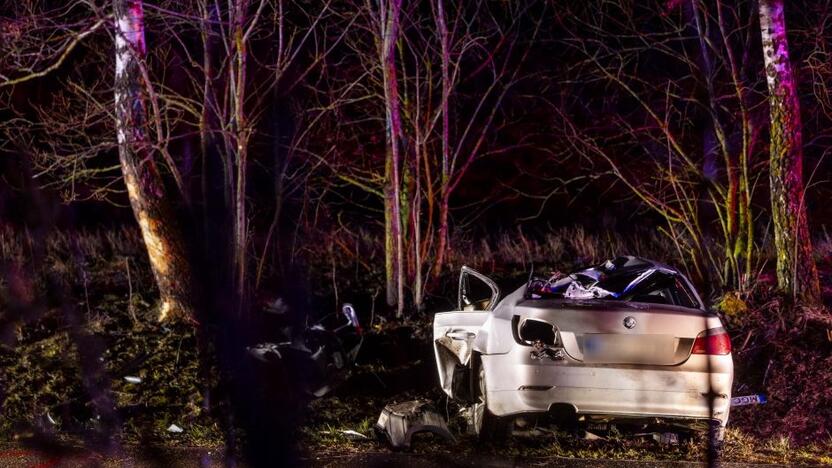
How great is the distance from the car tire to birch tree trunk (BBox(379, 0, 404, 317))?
14.4ft

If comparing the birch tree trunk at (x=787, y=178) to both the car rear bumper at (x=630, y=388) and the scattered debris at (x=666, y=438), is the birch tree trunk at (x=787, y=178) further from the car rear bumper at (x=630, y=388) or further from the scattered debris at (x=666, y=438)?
the car rear bumper at (x=630, y=388)

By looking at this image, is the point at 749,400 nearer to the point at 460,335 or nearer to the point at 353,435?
the point at 460,335

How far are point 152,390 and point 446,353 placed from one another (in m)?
3.12

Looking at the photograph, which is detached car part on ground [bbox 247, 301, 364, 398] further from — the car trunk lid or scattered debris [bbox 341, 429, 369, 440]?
the car trunk lid

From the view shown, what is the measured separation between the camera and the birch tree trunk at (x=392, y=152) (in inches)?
417

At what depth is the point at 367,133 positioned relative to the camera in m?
15.0

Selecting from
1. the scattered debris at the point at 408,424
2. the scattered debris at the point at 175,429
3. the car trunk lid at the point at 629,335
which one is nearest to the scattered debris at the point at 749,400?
the car trunk lid at the point at 629,335

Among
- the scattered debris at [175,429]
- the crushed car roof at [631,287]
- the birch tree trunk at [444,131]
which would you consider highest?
the birch tree trunk at [444,131]

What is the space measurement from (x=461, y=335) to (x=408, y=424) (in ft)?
3.45

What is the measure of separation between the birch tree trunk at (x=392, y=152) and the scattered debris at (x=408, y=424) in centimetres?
439

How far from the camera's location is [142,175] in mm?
11047

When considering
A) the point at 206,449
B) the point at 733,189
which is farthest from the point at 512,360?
the point at 733,189

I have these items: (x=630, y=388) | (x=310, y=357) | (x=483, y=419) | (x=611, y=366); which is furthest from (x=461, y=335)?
(x=310, y=357)

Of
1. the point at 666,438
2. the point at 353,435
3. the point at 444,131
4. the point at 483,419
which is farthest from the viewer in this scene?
the point at 444,131
